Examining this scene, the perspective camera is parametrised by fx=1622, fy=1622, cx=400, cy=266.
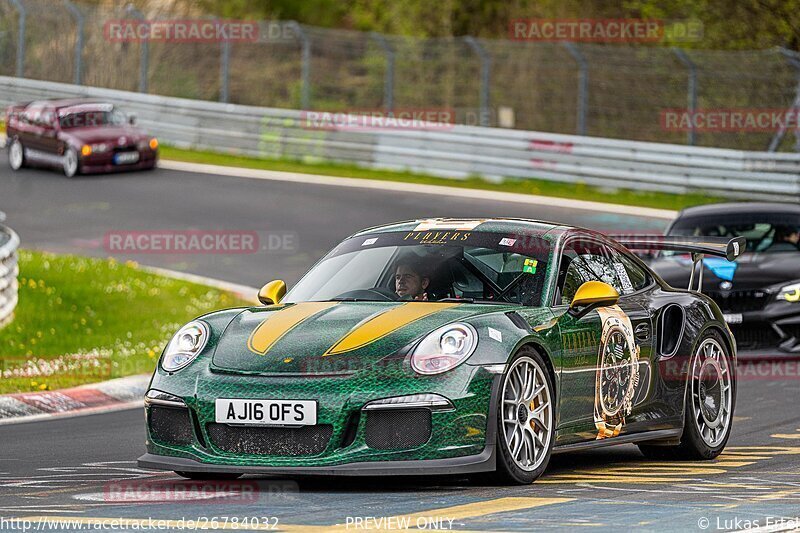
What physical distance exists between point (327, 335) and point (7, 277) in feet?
29.9

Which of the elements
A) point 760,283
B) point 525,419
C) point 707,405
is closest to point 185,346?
point 525,419

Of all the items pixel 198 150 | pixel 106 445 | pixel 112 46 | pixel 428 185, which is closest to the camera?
pixel 106 445

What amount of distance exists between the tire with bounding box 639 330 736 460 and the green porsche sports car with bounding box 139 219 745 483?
12 millimetres

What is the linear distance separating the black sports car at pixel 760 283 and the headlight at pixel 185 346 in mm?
7298

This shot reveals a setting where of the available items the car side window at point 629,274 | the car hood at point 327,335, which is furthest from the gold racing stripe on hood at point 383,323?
the car side window at point 629,274

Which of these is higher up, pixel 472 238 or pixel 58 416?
pixel 472 238

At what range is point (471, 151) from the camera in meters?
30.1

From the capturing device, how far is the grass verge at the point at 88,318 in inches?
555

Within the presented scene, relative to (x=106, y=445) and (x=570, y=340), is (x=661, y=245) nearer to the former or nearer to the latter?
(x=570, y=340)

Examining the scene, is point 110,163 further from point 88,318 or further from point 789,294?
point 789,294

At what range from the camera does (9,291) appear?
16.3 meters

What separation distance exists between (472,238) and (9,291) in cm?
869

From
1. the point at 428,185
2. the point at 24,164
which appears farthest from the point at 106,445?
the point at 24,164

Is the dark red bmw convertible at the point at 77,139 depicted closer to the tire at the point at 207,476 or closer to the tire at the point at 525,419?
the tire at the point at 207,476
